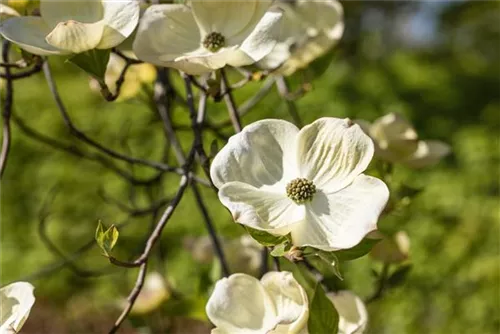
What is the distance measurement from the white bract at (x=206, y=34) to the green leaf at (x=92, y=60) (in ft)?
0.07

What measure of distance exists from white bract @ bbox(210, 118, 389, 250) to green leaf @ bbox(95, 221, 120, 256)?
7 centimetres

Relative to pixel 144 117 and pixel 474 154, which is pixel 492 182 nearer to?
pixel 474 154

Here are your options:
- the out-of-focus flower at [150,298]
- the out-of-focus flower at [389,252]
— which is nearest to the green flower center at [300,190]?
the out-of-focus flower at [389,252]

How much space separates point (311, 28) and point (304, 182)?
0.26 m

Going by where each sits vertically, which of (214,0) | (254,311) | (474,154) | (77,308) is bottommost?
(474,154)

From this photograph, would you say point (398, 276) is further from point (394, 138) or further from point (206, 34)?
point (206, 34)

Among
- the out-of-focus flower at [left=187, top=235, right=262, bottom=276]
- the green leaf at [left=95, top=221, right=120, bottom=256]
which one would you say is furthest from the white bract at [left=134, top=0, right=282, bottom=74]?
the out-of-focus flower at [left=187, top=235, right=262, bottom=276]

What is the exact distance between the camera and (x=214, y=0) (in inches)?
20.0

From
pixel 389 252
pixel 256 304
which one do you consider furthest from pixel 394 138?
pixel 256 304

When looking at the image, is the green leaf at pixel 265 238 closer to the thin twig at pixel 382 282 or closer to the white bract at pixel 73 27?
the white bract at pixel 73 27

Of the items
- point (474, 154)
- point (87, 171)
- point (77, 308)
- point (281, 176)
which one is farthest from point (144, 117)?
point (281, 176)

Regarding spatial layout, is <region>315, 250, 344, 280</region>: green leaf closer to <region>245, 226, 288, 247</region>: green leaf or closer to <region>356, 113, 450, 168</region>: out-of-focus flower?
<region>245, 226, 288, 247</region>: green leaf

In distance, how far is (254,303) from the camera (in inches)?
18.1

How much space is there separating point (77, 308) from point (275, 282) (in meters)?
1.77
